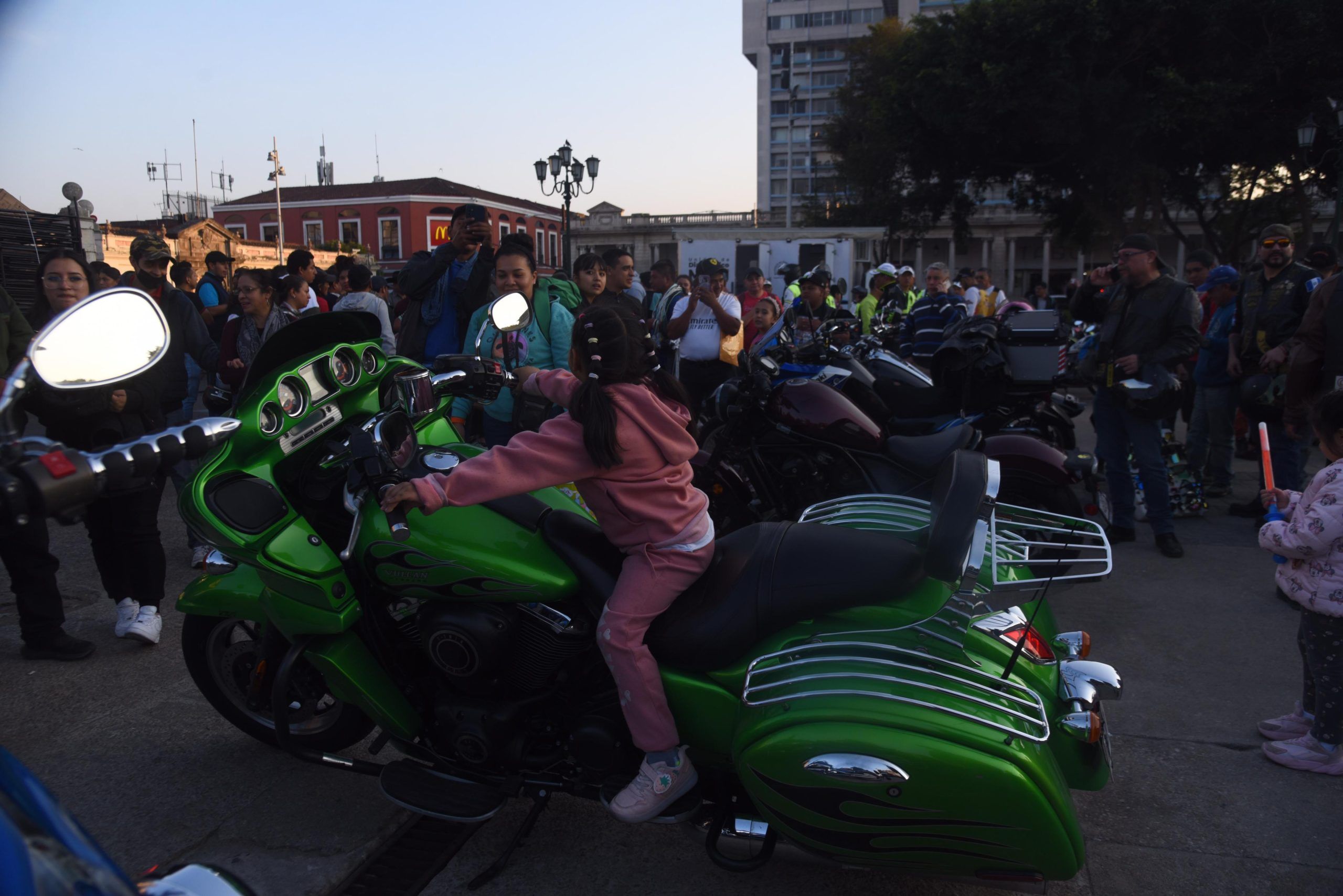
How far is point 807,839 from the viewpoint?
→ 7.14 feet

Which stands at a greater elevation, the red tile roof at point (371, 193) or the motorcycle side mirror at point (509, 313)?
the red tile roof at point (371, 193)

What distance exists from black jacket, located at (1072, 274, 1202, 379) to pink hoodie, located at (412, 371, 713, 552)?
3.96 meters

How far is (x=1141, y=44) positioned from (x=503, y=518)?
2638 centimetres

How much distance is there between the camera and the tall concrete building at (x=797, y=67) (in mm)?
81375

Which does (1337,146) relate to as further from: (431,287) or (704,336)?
(431,287)

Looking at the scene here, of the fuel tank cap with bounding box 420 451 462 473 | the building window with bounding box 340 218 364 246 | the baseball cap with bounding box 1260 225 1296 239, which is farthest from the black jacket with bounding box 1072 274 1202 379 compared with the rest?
the building window with bounding box 340 218 364 246

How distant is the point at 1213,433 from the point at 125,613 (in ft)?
24.1

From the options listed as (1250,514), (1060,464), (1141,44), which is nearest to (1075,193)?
(1141,44)

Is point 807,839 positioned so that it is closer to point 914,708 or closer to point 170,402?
point 914,708

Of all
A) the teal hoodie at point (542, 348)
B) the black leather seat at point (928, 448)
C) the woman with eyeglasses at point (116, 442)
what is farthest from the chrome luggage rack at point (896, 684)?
the woman with eyeglasses at point (116, 442)

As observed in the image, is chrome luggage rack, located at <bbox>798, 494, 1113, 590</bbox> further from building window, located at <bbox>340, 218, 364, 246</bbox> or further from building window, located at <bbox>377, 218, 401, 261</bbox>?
building window, located at <bbox>340, 218, 364, 246</bbox>

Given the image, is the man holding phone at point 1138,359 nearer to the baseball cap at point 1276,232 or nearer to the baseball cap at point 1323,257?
the baseball cap at point 1276,232

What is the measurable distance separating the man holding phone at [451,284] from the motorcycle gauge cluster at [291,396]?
320 cm

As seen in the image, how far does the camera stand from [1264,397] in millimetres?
5836
